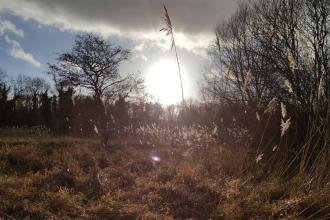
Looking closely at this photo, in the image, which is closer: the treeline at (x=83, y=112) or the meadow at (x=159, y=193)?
the meadow at (x=159, y=193)

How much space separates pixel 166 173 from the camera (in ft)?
16.5

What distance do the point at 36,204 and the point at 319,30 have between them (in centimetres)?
884

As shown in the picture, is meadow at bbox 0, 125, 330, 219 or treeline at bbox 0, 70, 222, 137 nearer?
meadow at bbox 0, 125, 330, 219

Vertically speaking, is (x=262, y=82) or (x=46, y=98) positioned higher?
(x=46, y=98)

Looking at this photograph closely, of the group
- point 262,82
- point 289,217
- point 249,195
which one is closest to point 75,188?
point 249,195

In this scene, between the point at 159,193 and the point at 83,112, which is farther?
the point at 83,112

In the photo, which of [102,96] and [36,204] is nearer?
[36,204]

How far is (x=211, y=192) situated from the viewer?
12.6 feet

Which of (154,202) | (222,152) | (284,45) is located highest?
(284,45)

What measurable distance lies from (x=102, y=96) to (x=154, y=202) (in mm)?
12530

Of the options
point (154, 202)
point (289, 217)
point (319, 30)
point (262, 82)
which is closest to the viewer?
point (289, 217)

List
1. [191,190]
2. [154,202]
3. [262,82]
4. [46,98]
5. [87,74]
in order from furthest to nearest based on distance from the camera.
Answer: [46,98]
[87,74]
[262,82]
[191,190]
[154,202]

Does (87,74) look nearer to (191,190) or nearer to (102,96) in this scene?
(102,96)

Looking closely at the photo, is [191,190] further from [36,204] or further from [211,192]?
[36,204]
